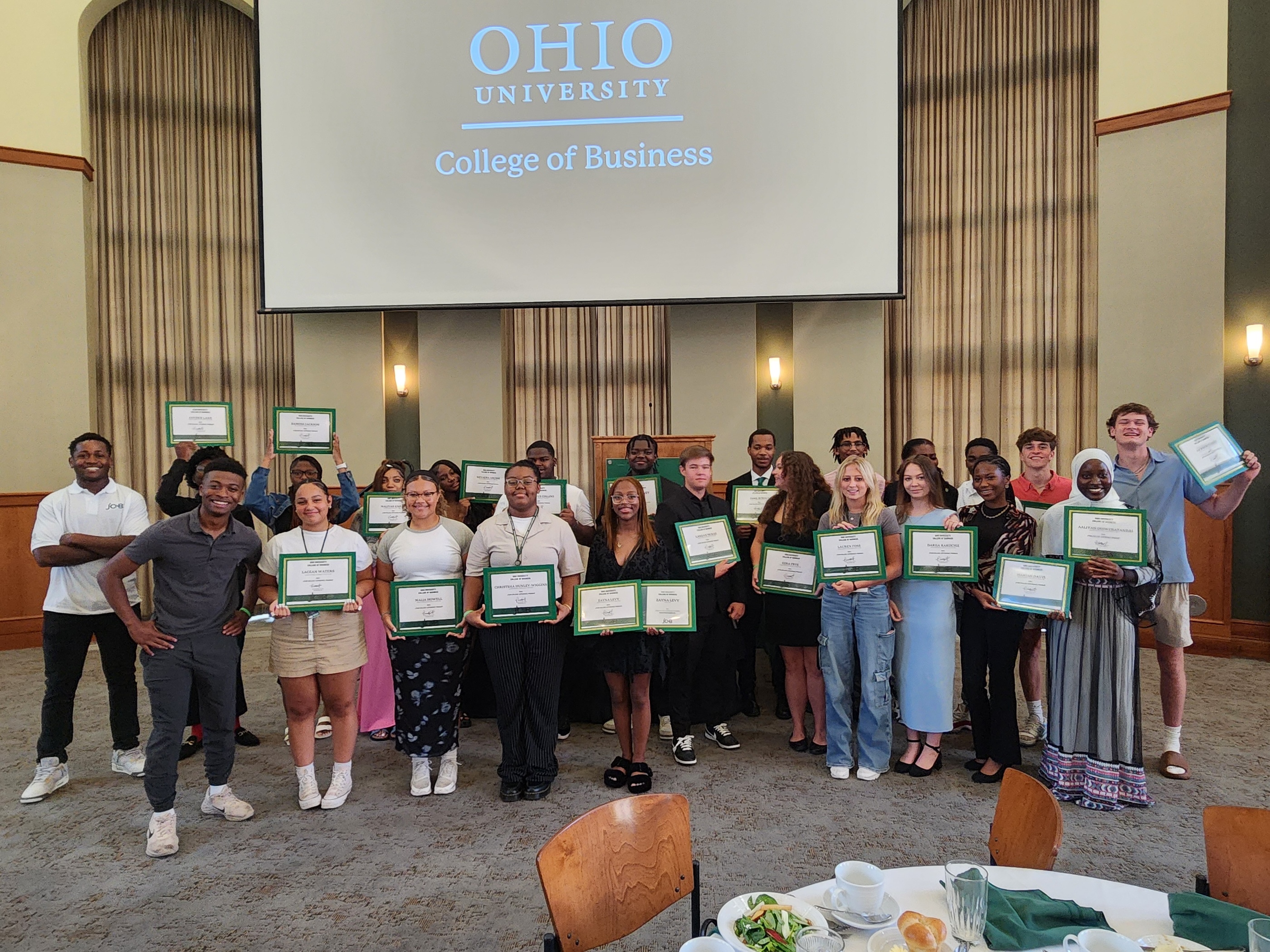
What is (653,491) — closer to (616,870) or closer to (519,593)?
(519,593)

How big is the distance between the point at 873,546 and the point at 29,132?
8699 millimetres

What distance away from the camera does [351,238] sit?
7414 mm

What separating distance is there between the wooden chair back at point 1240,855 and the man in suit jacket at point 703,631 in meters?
2.53

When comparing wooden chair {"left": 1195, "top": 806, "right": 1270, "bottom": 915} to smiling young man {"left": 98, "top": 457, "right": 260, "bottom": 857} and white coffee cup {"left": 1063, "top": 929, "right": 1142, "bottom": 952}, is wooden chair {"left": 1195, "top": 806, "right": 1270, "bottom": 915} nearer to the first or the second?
white coffee cup {"left": 1063, "top": 929, "right": 1142, "bottom": 952}

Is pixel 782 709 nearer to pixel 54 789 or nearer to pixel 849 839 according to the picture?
pixel 849 839

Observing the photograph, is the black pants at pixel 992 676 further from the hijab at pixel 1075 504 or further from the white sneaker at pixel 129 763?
the white sneaker at pixel 129 763

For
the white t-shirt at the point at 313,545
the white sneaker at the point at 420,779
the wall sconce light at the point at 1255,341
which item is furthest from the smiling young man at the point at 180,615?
the wall sconce light at the point at 1255,341

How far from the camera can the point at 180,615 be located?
3.33 meters

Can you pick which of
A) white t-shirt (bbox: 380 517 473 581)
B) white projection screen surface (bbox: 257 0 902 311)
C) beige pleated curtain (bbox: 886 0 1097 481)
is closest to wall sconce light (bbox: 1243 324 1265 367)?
beige pleated curtain (bbox: 886 0 1097 481)

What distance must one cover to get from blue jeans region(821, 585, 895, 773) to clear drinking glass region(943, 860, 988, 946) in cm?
245

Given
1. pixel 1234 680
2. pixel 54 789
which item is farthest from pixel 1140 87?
pixel 54 789

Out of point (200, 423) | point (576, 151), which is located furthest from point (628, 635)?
point (576, 151)

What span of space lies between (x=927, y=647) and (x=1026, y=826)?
79.0 inches

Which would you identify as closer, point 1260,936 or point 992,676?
point 1260,936
